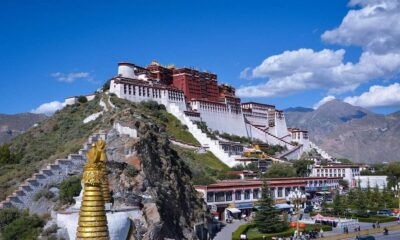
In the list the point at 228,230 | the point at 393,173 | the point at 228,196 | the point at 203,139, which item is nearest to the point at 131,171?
the point at 228,230

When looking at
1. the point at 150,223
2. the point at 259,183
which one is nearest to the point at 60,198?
the point at 150,223

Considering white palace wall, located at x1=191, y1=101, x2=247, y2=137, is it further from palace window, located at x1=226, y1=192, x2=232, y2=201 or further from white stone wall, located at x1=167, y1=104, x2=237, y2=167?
palace window, located at x1=226, y1=192, x2=232, y2=201

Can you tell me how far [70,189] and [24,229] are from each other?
12.2 ft

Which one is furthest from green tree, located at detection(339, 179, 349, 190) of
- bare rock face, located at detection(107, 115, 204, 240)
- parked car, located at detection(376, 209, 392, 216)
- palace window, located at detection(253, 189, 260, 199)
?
bare rock face, located at detection(107, 115, 204, 240)

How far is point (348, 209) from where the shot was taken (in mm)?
50594

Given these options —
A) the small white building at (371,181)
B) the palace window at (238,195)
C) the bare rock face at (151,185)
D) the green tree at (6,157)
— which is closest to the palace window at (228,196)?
the palace window at (238,195)

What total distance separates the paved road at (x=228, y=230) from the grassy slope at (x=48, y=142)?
480 inches

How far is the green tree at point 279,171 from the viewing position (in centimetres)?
6128

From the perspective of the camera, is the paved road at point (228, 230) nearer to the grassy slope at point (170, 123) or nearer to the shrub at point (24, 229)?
the shrub at point (24, 229)

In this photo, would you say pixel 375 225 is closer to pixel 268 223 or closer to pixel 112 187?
pixel 268 223

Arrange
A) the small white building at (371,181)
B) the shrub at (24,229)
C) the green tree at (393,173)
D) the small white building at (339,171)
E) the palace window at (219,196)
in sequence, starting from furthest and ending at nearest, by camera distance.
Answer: the small white building at (339,171), the small white building at (371,181), the green tree at (393,173), the palace window at (219,196), the shrub at (24,229)

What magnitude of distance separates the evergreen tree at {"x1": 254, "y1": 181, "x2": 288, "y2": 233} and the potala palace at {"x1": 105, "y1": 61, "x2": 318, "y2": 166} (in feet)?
80.9

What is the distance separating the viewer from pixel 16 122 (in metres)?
181

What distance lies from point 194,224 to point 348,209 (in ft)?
71.9
